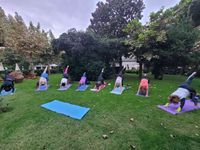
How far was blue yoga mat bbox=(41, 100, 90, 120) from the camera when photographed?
452 cm

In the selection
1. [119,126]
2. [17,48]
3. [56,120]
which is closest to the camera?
[119,126]

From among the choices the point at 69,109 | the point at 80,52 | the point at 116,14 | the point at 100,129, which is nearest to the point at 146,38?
the point at 80,52

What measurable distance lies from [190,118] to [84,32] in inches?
392

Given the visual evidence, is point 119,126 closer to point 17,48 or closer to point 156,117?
point 156,117

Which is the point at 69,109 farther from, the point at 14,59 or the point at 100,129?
the point at 14,59

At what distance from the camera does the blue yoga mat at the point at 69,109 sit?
452 centimetres

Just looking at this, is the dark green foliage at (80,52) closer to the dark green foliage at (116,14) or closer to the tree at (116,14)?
the tree at (116,14)

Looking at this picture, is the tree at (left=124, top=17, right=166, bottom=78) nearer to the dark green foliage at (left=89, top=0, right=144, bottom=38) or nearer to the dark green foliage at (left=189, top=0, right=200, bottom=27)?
the dark green foliage at (left=89, top=0, right=144, bottom=38)

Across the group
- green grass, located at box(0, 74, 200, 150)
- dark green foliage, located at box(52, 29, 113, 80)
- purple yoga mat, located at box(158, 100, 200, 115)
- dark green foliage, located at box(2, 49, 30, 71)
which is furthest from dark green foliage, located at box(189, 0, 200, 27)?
dark green foliage, located at box(2, 49, 30, 71)

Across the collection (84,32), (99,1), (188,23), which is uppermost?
(99,1)

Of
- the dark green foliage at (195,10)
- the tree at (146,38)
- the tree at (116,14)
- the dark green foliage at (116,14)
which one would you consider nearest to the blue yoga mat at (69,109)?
the tree at (146,38)

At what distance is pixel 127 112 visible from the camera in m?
4.72

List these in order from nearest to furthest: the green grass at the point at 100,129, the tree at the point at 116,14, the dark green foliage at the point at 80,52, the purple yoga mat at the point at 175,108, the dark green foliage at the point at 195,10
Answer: the green grass at the point at 100,129 → the purple yoga mat at the point at 175,108 → the dark green foliage at the point at 80,52 → the tree at the point at 116,14 → the dark green foliage at the point at 195,10

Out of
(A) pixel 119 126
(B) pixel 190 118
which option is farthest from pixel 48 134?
(B) pixel 190 118
